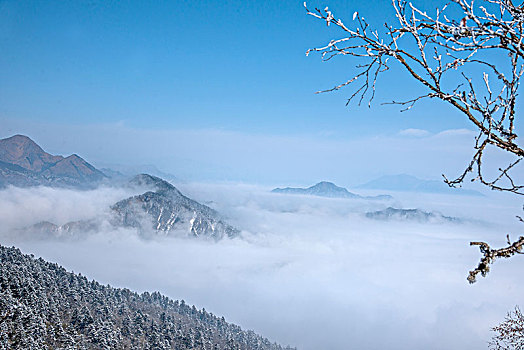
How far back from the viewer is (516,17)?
2.17m

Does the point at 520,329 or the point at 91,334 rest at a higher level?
the point at 520,329

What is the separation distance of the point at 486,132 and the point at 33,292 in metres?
78.2

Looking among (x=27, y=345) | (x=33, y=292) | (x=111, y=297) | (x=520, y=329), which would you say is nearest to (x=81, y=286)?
(x=111, y=297)

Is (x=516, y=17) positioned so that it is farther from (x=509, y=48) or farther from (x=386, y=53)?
(x=386, y=53)

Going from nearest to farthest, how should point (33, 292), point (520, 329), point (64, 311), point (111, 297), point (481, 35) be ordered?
point (481, 35)
point (520, 329)
point (33, 292)
point (64, 311)
point (111, 297)

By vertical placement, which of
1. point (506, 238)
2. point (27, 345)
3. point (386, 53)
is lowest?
point (27, 345)

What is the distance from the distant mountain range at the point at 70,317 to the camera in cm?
5172

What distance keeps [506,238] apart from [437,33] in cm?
126

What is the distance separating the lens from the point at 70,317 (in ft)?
231

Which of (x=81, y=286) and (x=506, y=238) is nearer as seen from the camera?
(x=506, y=238)

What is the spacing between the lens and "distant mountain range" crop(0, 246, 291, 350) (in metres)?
51.7

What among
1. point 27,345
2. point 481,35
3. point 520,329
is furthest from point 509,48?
point 27,345

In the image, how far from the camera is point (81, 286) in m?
90.6

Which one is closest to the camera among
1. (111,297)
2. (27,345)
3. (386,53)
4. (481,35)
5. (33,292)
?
(481,35)
